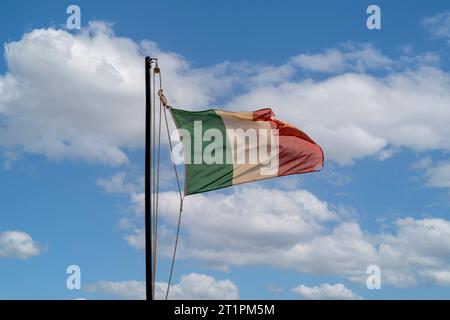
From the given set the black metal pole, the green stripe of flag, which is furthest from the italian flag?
the black metal pole

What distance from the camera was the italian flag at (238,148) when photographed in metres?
20.6

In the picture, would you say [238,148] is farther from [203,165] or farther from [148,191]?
[148,191]

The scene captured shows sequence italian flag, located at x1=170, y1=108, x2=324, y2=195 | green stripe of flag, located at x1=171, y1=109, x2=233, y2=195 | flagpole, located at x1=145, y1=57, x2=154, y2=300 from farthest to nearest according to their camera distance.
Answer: italian flag, located at x1=170, y1=108, x2=324, y2=195 < green stripe of flag, located at x1=171, y1=109, x2=233, y2=195 < flagpole, located at x1=145, y1=57, x2=154, y2=300

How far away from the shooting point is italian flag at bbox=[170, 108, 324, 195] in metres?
20.6

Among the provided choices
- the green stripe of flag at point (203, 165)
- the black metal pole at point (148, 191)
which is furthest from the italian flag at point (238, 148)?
the black metal pole at point (148, 191)

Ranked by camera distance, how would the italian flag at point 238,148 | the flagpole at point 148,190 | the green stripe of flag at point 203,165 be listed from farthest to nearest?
the italian flag at point 238,148
the green stripe of flag at point 203,165
the flagpole at point 148,190

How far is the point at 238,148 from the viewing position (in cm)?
2167

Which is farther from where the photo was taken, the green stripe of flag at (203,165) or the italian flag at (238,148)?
the italian flag at (238,148)

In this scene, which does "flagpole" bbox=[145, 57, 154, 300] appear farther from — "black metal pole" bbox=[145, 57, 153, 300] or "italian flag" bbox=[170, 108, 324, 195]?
"italian flag" bbox=[170, 108, 324, 195]

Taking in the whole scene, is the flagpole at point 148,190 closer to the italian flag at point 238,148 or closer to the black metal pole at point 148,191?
the black metal pole at point 148,191
